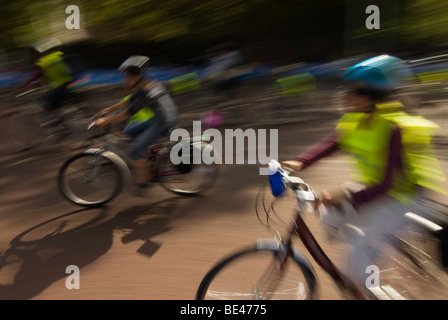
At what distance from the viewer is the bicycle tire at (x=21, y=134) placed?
6254 mm

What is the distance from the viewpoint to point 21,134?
6.33 metres

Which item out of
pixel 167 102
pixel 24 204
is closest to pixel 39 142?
pixel 24 204

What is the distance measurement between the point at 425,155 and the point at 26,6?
9.79 meters

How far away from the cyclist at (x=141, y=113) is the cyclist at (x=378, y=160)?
225 centimetres

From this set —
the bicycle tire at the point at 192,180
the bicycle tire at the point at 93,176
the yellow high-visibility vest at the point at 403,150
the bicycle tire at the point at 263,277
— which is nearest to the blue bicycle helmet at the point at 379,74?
the yellow high-visibility vest at the point at 403,150

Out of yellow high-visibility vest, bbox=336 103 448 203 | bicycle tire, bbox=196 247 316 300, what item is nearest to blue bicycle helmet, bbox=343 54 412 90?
yellow high-visibility vest, bbox=336 103 448 203

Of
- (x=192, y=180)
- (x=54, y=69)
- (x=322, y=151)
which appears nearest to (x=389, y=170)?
(x=322, y=151)

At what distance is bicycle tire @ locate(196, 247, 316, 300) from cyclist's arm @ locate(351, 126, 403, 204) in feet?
1.78

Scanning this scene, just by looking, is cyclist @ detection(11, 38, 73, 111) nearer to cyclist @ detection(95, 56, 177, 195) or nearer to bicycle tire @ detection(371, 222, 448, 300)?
cyclist @ detection(95, 56, 177, 195)

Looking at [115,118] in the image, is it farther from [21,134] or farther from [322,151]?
[21,134]

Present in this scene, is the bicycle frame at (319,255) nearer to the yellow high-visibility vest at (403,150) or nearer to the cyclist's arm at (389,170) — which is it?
the cyclist's arm at (389,170)

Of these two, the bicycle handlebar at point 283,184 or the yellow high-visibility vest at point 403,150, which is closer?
the yellow high-visibility vest at point 403,150

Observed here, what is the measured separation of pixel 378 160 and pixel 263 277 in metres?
0.99

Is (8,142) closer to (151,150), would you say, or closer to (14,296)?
(151,150)
